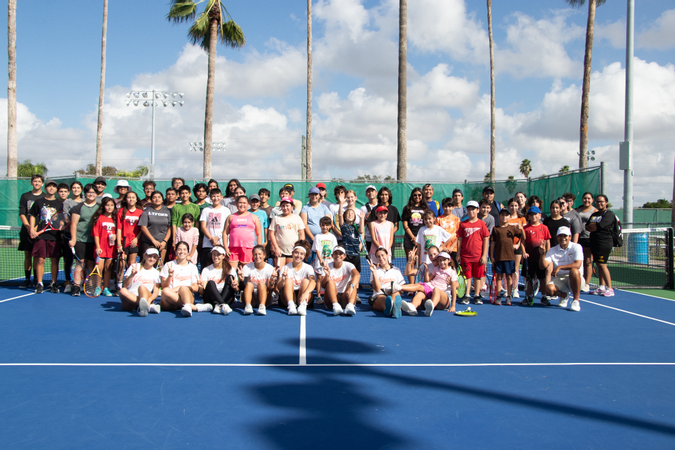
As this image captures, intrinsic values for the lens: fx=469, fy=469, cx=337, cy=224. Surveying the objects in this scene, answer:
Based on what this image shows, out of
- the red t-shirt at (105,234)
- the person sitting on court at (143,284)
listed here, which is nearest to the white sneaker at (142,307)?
the person sitting on court at (143,284)

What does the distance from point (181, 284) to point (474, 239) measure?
14.5 ft

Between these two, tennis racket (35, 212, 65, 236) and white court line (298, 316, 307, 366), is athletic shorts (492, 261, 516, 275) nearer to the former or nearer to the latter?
white court line (298, 316, 307, 366)

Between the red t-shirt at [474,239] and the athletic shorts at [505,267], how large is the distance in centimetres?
44

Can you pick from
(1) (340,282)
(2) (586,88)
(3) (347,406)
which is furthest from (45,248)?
(2) (586,88)

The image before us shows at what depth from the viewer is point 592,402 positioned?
3.51 meters

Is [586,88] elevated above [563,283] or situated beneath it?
elevated above

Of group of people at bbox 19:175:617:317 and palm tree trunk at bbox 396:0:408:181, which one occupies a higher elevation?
palm tree trunk at bbox 396:0:408:181

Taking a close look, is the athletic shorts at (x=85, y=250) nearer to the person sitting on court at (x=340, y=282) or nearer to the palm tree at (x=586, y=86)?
the person sitting on court at (x=340, y=282)

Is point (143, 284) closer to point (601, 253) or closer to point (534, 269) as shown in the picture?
point (534, 269)

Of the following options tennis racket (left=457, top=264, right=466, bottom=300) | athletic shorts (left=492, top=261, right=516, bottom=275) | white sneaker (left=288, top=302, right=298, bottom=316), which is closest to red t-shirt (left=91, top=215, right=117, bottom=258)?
white sneaker (left=288, top=302, right=298, bottom=316)

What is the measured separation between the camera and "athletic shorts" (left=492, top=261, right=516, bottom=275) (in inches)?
289

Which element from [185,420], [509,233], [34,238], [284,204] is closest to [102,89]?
[34,238]

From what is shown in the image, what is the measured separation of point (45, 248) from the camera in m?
7.73

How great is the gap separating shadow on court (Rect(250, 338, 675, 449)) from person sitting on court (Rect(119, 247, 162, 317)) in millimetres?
2861
